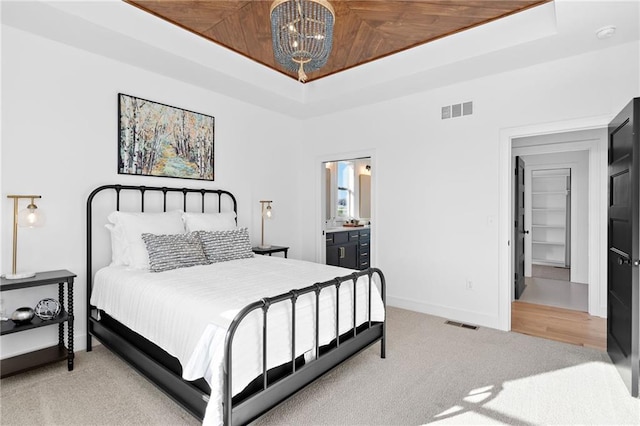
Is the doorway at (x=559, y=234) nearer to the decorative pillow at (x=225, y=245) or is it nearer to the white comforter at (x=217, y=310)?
the white comforter at (x=217, y=310)

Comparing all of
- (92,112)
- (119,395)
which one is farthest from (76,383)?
(92,112)

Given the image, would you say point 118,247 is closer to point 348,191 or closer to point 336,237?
point 336,237

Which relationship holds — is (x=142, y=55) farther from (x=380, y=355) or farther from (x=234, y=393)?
(x=380, y=355)

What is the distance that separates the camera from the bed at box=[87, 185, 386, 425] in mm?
1748

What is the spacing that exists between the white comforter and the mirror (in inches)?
144

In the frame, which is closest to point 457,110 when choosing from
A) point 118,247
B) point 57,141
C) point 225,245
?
point 225,245

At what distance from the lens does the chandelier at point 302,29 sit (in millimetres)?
2166

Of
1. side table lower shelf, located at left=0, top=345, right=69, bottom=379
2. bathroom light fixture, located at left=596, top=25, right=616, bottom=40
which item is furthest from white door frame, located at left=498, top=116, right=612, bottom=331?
side table lower shelf, located at left=0, top=345, right=69, bottom=379

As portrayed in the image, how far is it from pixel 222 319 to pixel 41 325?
1.69m

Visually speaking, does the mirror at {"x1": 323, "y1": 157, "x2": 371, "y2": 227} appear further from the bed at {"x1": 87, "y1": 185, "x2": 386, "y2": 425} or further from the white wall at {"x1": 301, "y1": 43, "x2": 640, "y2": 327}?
the bed at {"x1": 87, "y1": 185, "x2": 386, "y2": 425}

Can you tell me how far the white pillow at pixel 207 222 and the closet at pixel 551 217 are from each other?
6.36 m

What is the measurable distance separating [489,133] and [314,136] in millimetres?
2496

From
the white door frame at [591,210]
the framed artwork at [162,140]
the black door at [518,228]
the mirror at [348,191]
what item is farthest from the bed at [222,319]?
the mirror at [348,191]

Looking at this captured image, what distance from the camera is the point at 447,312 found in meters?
3.97
